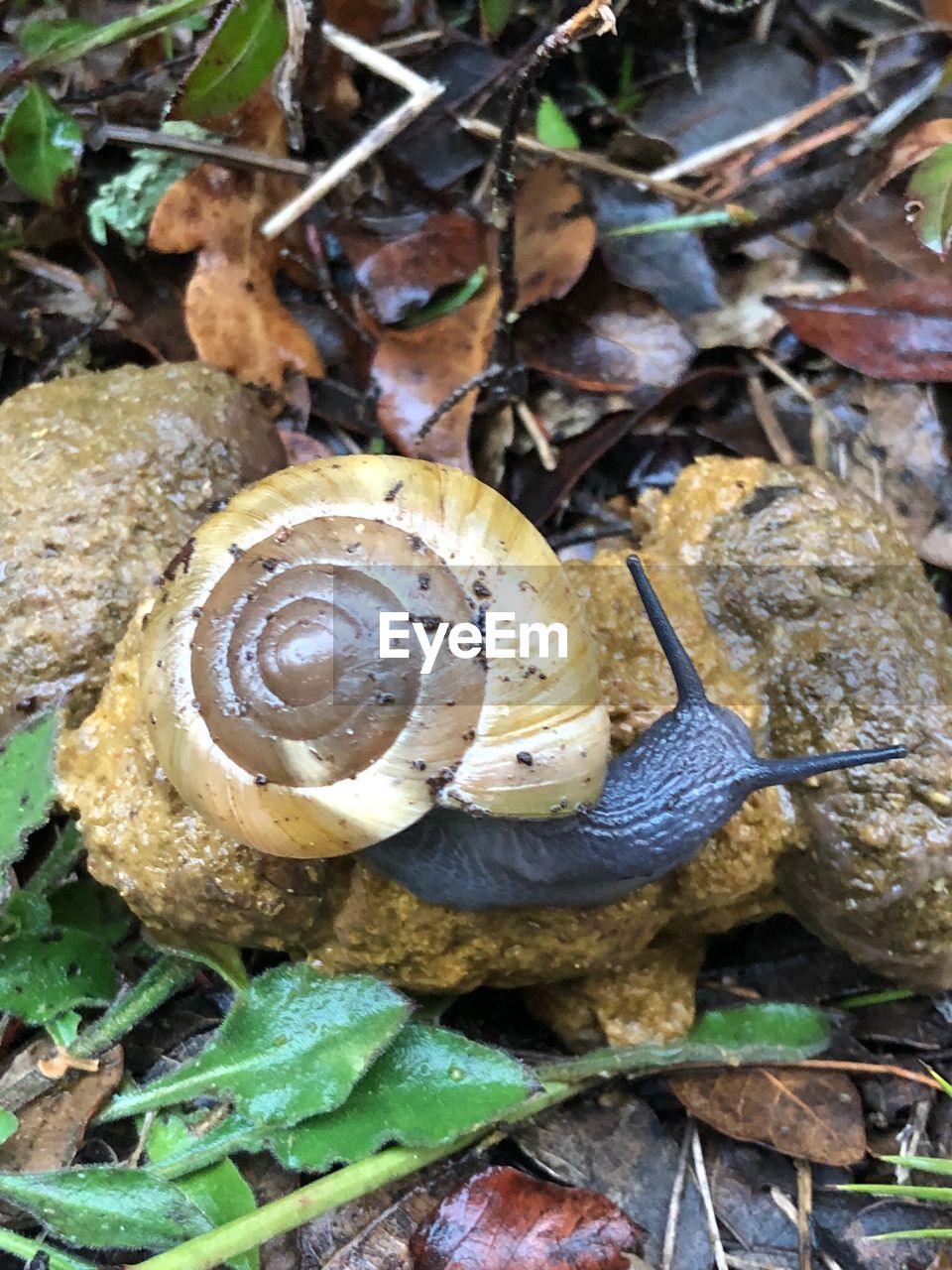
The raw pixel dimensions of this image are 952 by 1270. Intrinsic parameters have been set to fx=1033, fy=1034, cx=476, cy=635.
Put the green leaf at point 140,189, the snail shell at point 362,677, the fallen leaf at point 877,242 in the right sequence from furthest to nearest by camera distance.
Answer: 1. the green leaf at point 140,189
2. the fallen leaf at point 877,242
3. the snail shell at point 362,677

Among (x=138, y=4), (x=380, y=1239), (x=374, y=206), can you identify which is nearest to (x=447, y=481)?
(x=374, y=206)

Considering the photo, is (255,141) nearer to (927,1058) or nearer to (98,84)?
(98,84)

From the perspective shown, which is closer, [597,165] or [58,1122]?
[58,1122]

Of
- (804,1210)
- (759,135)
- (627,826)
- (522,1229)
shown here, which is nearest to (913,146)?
(759,135)

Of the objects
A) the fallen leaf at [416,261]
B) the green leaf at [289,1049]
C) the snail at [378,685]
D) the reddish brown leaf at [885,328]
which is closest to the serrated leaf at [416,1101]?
the green leaf at [289,1049]

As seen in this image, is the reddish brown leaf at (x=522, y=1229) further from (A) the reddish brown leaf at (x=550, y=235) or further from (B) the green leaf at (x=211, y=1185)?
(A) the reddish brown leaf at (x=550, y=235)

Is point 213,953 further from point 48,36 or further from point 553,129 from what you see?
point 553,129

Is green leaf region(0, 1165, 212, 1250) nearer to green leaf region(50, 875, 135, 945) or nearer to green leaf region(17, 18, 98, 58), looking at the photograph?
green leaf region(50, 875, 135, 945)
